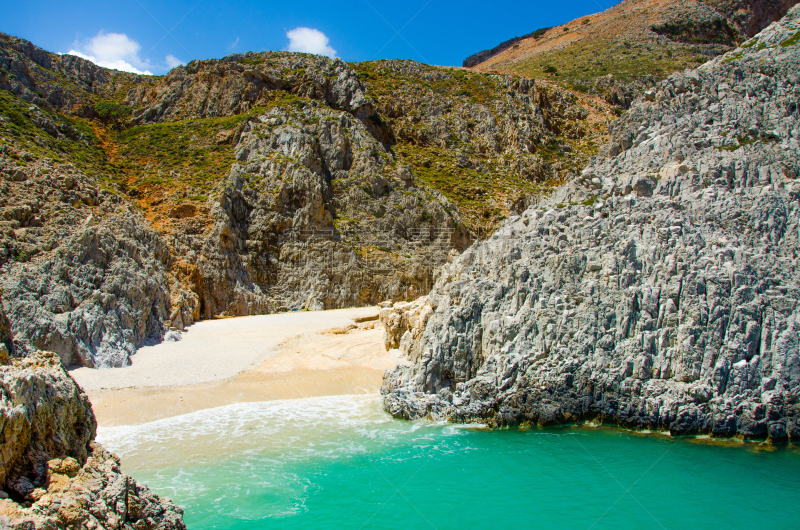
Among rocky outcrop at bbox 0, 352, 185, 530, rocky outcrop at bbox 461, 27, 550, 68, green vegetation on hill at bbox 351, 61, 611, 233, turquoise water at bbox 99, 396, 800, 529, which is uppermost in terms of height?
rocky outcrop at bbox 461, 27, 550, 68

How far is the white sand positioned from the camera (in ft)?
52.7

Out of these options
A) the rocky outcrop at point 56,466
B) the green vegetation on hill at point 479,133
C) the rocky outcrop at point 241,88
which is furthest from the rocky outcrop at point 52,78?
the rocky outcrop at point 56,466

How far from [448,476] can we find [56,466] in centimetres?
672

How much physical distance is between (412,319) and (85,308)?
38.3 ft

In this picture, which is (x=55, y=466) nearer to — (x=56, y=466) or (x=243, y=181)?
(x=56, y=466)

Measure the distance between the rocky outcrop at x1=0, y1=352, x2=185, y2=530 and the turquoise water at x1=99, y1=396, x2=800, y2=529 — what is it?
7.91 ft

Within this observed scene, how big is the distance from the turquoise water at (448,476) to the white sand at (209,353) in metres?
3.86

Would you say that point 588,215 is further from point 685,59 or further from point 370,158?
point 685,59

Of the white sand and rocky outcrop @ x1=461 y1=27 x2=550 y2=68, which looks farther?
rocky outcrop @ x1=461 y1=27 x2=550 y2=68

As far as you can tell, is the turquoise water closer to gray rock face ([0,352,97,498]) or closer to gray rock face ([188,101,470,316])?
gray rock face ([0,352,97,498])

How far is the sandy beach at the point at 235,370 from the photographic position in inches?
569

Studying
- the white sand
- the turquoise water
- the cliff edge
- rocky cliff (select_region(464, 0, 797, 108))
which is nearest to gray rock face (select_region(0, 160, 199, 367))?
the white sand

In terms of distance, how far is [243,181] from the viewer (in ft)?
109

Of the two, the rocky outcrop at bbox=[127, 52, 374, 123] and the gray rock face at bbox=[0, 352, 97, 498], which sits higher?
the rocky outcrop at bbox=[127, 52, 374, 123]
